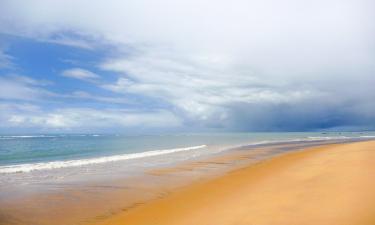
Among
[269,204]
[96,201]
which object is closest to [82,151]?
[96,201]

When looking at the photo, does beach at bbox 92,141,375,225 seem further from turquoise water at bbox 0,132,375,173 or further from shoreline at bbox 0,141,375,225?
turquoise water at bbox 0,132,375,173

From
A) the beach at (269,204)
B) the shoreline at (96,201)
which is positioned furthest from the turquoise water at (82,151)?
the beach at (269,204)

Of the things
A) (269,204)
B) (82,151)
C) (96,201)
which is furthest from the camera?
(82,151)

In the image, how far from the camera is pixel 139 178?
1555 centimetres

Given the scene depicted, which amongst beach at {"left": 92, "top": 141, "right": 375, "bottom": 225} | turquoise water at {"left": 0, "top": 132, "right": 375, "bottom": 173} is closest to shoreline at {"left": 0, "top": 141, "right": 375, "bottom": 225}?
beach at {"left": 92, "top": 141, "right": 375, "bottom": 225}

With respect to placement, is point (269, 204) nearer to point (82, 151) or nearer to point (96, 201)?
point (96, 201)

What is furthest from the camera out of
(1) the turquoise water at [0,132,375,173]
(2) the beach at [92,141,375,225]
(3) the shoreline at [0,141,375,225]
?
(1) the turquoise water at [0,132,375,173]

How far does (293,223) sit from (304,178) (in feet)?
20.2

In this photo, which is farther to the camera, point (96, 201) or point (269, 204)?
point (96, 201)

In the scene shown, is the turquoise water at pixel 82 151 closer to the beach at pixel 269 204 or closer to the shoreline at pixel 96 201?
the shoreline at pixel 96 201

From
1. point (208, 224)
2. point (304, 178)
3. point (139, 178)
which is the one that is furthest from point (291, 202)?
point (139, 178)

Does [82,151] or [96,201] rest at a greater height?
[82,151]

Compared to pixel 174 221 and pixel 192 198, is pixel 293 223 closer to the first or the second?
pixel 174 221

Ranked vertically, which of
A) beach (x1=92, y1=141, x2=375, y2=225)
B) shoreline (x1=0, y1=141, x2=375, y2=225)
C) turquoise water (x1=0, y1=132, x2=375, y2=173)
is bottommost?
beach (x1=92, y1=141, x2=375, y2=225)
